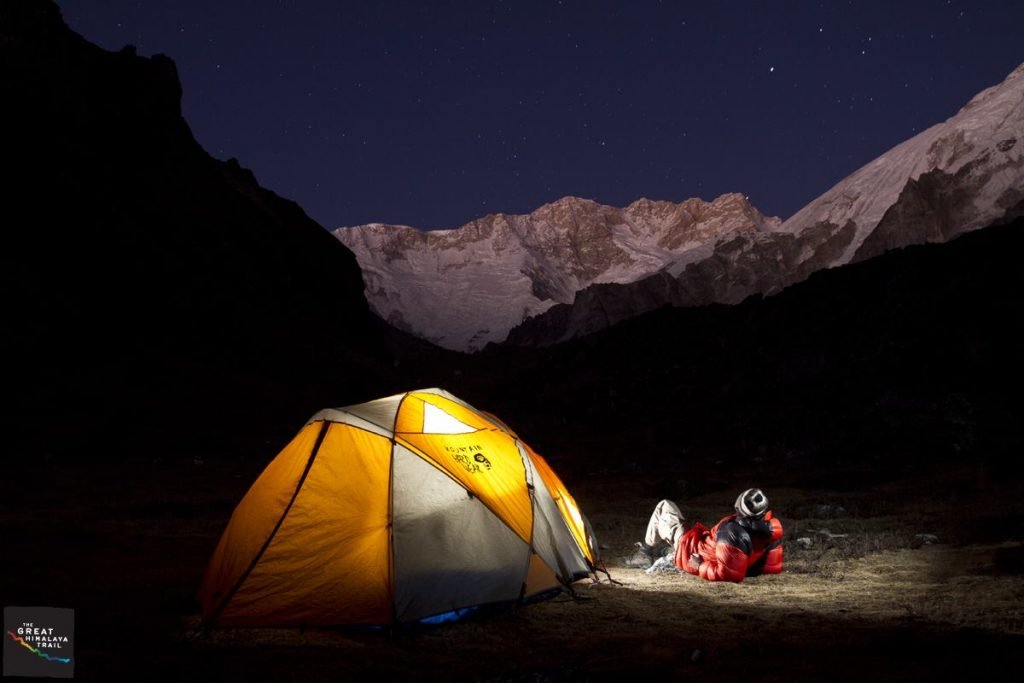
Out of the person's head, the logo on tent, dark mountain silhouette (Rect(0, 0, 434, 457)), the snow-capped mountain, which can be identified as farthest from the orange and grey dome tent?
the snow-capped mountain

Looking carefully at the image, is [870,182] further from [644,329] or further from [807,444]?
[807,444]

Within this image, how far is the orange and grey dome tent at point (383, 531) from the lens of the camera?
6.65 meters

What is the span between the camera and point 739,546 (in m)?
8.66

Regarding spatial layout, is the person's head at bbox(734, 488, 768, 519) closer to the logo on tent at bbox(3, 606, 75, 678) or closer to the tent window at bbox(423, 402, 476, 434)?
the tent window at bbox(423, 402, 476, 434)

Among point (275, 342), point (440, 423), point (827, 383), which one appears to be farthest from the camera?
point (275, 342)

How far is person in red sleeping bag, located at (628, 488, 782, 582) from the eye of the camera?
8.67 metres

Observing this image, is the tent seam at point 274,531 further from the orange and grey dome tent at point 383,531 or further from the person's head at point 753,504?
the person's head at point 753,504

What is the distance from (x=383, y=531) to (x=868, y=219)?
109 meters

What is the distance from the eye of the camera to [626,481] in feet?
74.1

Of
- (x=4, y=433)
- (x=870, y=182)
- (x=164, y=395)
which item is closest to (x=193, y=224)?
(x=164, y=395)

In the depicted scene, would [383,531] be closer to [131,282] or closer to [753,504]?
[753,504]

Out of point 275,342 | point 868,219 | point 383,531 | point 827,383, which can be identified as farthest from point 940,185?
point 383,531

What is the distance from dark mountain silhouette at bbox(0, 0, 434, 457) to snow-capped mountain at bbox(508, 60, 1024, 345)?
50.9 m

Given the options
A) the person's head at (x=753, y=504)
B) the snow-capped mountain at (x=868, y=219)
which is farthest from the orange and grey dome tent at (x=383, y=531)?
the snow-capped mountain at (x=868, y=219)
